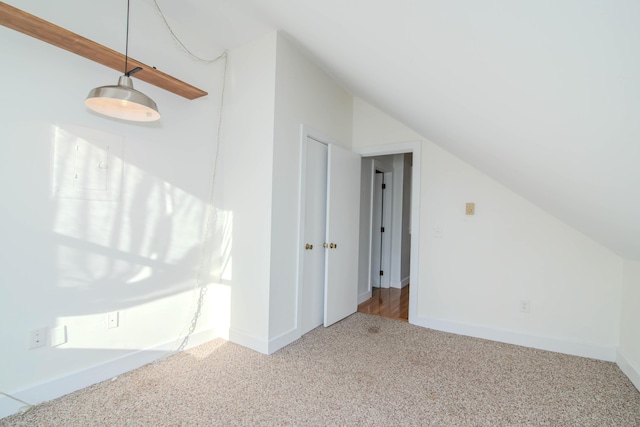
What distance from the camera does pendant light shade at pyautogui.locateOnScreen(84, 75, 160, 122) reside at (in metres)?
1.45

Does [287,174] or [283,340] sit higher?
[287,174]

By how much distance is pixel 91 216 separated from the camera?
2.04 m

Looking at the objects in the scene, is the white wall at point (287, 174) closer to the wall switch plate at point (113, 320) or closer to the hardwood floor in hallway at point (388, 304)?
the wall switch plate at point (113, 320)

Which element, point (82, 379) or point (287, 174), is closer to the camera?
point (82, 379)

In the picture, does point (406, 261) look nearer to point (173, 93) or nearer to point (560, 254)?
point (560, 254)

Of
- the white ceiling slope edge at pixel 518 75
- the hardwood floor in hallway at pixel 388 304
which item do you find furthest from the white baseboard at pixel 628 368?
the hardwood floor in hallway at pixel 388 304

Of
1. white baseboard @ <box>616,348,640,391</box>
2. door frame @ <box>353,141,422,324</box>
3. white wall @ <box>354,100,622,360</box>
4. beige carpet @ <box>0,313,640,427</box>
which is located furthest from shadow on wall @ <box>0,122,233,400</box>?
white baseboard @ <box>616,348,640,391</box>

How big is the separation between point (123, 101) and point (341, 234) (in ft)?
7.65

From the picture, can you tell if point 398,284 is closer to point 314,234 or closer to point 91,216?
point 314,234

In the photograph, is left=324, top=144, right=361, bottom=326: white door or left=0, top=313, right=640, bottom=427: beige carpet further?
left=324, top=144, right=361, bottom=326: white door

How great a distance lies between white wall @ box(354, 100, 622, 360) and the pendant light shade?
8.52 ft

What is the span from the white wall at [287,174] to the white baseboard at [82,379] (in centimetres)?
95

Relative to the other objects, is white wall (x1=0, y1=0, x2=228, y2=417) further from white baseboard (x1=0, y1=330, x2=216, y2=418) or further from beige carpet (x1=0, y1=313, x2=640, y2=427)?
beige carpet (x1=0, y1=313, x2=640, y2=427)

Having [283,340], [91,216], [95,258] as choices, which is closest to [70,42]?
[91,216]
